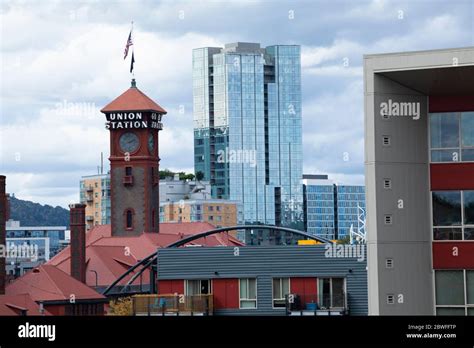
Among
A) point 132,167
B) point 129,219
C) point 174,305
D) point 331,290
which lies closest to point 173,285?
point 174,305

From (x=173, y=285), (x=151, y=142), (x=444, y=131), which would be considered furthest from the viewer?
(x=151, y=142)

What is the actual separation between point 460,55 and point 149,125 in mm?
132981

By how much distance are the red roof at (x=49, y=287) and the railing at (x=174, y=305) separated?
51.8 metres

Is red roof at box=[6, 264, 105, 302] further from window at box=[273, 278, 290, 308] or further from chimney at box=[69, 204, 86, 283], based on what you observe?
window at box=[273, 278, 290, 308]

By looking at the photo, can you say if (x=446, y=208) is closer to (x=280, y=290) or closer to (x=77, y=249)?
(x=280, y=290)

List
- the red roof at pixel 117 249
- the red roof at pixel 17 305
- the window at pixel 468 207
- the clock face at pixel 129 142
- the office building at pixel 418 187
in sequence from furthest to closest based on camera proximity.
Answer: the clock face at pixel 129 142 < the red roof at pixel 117 249 < the red roof at pixel 17 305 < the window at pixel 468 207 < the office building at pixel 418 187

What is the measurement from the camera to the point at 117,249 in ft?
471

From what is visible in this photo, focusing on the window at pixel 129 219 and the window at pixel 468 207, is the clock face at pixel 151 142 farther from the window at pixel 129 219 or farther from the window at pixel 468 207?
the window at pixel 468 207

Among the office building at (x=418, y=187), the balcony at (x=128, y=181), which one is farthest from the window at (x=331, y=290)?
the balcony at (x=128, y=181)

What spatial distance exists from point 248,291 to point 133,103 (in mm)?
107271

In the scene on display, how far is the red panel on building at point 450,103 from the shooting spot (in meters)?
27.2

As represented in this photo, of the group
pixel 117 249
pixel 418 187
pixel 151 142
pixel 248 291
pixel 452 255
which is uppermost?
→ pixel 151 142
